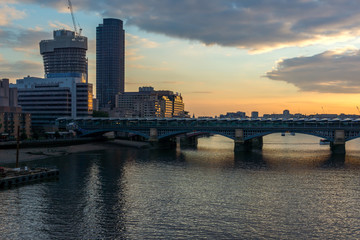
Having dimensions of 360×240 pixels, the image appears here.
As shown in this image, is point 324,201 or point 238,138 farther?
point 238,138

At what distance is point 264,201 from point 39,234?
121 feet

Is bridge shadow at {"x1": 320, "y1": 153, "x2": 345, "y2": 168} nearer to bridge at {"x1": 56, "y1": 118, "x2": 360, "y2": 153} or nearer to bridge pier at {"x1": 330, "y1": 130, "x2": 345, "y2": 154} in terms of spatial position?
bridge pier at {"x1": 330, "y1": 130, "x2": 345, "y2": 154}

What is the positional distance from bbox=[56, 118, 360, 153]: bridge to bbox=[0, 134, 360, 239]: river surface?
51.7 m

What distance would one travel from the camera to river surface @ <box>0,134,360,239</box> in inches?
2012

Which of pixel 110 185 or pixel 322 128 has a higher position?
pixel 322 128

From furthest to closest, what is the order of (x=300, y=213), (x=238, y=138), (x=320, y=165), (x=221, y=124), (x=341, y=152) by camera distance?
(x=221, y=124) → (x=238, y=138) → (x=341, y=152) → (x=320, y=165) → (x=300, y=213)

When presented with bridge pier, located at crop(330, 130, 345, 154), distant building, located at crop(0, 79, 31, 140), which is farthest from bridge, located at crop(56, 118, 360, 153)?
distant building, located at crop(0, 79, 31, 140)

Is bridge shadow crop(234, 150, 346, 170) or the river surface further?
bridge shadow crop(234, 150, 346, 170)

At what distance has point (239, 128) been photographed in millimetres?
161375

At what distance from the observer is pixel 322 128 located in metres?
153

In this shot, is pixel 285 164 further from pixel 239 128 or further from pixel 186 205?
pixel 186 205

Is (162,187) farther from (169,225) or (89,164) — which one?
(89,164)

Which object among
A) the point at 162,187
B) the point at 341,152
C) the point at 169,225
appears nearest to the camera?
the point at 169,225

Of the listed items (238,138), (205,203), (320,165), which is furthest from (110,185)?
(238,138)
